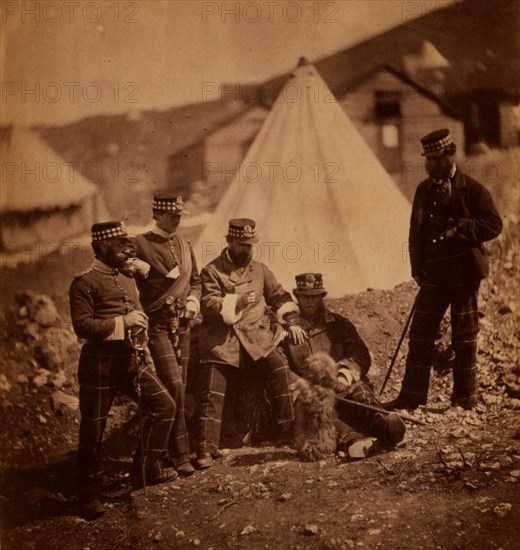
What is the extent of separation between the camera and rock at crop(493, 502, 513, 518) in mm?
3584

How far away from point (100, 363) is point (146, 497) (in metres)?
Answer: 0.76

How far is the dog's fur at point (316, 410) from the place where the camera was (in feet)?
12.4

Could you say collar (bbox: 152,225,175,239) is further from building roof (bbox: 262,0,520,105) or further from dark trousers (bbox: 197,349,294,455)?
building roof (bbox: 262,0,520,105)

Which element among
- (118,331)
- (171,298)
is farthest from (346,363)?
(118,331)

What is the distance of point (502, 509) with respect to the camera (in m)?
3.60

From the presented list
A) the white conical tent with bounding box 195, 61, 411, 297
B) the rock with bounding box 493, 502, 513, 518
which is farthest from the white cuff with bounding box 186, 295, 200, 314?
the rock with bounding box 493, 502, 513, 518

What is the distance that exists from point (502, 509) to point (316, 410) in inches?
42.8

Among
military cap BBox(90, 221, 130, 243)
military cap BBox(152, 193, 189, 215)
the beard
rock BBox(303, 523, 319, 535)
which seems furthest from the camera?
the beard

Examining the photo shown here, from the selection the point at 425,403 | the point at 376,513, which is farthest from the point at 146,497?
the point at 425,403

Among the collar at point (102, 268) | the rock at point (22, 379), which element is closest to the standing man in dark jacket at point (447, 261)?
the collar at point (102, 268)

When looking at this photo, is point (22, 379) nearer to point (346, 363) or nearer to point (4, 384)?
point (4, 384)

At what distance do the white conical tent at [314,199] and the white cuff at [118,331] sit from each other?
0.68 m

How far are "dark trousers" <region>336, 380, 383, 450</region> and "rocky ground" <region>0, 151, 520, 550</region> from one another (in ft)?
0.44

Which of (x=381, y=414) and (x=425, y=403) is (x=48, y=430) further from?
(x=425, y=403)
